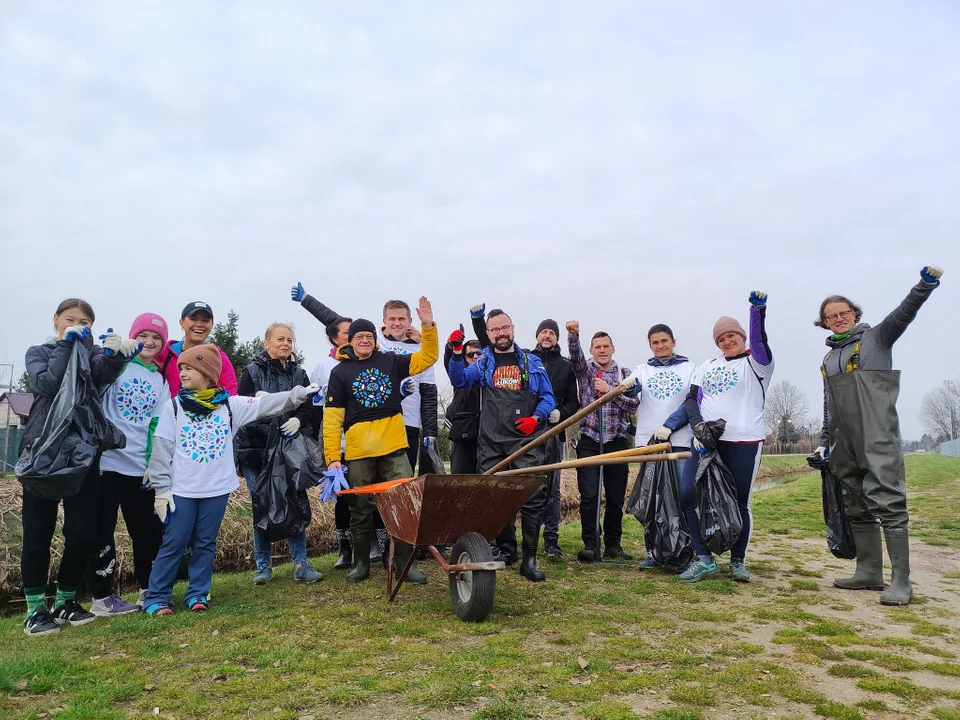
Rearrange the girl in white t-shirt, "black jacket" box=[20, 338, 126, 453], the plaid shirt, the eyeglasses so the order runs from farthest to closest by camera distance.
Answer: the plaid shirt
the girl in white t-shirt
the eyeglasses
"black jacket" box=[20, 338, 126, 453]

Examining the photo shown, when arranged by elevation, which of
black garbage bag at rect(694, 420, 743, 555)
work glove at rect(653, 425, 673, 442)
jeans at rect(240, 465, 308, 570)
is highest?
work glove at rect(653, 425, 673, 442)

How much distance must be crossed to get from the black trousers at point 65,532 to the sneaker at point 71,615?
11 centimetres

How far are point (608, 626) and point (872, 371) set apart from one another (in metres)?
2.49

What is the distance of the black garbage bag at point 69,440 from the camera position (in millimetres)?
3637

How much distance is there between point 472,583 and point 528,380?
1.89m

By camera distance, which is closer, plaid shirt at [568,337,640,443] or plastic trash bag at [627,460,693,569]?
plastic trash bag at [627,460,693,569]

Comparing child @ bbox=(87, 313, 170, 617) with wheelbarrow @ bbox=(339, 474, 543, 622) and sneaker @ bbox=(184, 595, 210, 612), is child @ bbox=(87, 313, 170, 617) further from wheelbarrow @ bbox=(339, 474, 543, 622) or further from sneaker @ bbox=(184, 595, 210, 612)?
wheelbarrow @ bbox=(339, 474, 543, 622)

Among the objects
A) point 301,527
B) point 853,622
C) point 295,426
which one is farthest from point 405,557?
point 853,622

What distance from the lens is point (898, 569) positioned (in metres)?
4.23

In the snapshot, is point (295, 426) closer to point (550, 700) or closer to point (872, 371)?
point (550, 700)

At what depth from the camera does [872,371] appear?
14.2 ft

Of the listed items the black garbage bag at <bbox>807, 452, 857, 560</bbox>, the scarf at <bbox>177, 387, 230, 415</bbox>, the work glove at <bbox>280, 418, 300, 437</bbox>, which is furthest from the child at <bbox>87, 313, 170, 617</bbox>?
the black garbage bag at <bbox>807, 452, 857, 560</bbox>

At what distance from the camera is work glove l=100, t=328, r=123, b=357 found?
4.07 m

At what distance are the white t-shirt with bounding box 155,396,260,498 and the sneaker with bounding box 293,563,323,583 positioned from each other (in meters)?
1.05
